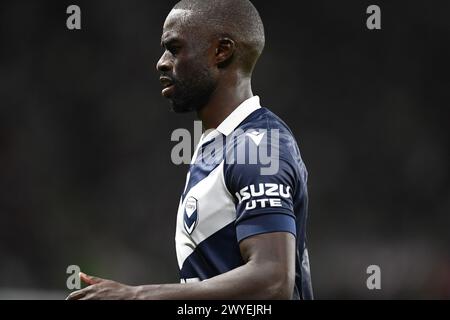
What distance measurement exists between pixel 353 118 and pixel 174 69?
237 inches

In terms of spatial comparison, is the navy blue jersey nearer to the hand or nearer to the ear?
the ear

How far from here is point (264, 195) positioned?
2.47 m

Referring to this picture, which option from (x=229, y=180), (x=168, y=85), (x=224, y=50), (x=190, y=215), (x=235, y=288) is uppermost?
(x=224, y=50)

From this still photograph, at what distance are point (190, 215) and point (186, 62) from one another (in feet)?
1.95

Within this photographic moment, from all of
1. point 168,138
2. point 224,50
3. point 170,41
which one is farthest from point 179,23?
point 168,138

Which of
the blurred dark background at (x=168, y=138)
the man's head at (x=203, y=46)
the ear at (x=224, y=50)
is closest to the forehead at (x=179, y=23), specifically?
the man's head at (x=203, y=46)

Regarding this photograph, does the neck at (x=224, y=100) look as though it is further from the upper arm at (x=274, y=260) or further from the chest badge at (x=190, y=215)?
the upper arm at (x=274, y=260)

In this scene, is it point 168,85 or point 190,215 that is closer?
point 190,215

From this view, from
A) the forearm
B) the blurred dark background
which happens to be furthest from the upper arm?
the blurred dark background

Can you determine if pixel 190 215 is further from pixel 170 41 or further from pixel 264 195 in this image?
pixel 170 41

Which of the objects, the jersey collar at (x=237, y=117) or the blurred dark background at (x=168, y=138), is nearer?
the jersey collar at (x=237, y=117)

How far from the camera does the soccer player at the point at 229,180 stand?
7.91ft

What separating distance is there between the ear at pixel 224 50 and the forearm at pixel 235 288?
2.91 feet
